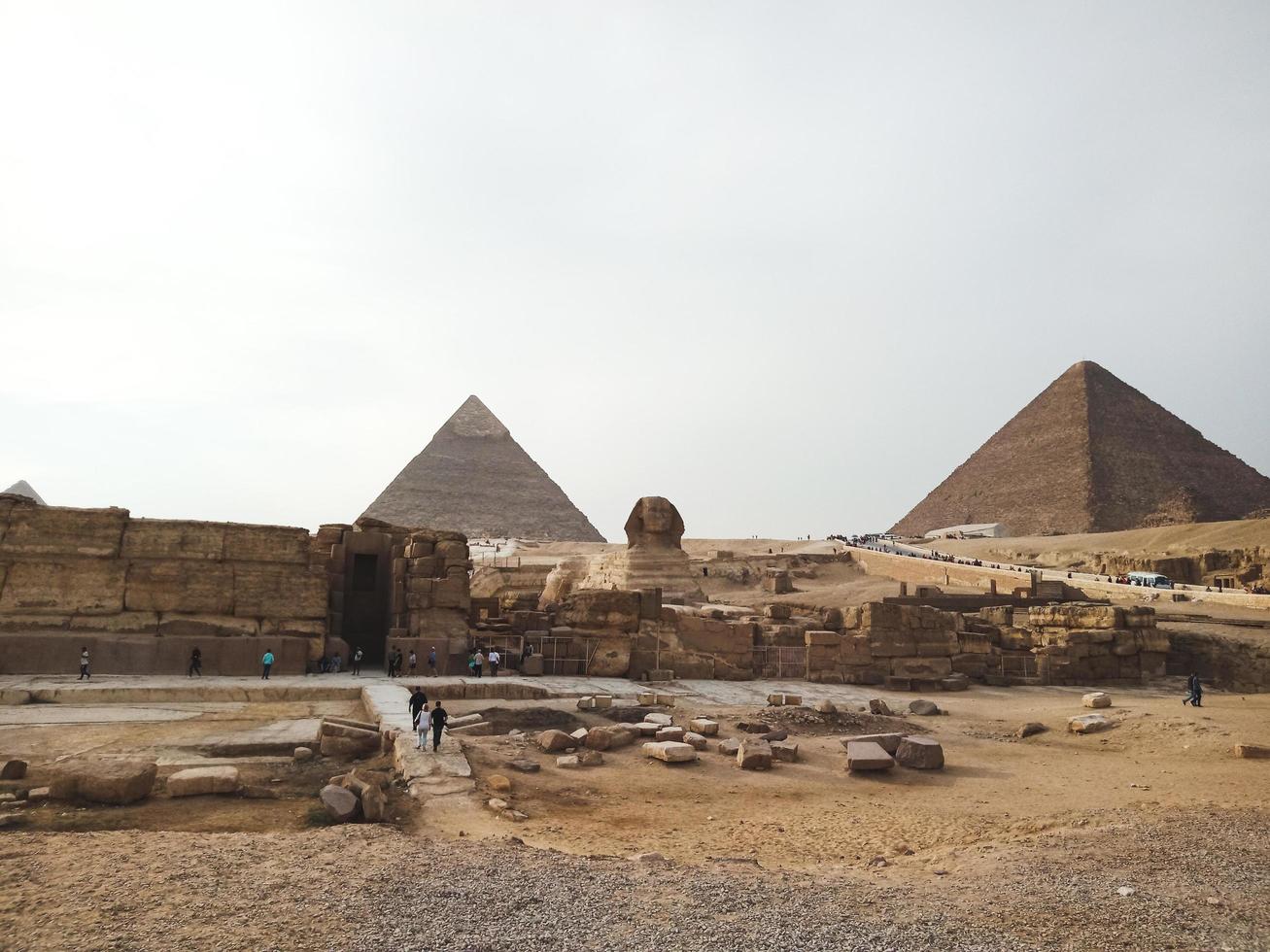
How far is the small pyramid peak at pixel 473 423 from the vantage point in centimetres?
9238

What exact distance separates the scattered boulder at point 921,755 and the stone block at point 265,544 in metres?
8.03

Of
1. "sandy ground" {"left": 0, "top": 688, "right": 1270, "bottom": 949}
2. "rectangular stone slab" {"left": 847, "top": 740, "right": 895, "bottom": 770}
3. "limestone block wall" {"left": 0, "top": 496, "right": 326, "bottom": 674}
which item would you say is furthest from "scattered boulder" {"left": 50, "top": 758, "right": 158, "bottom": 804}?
"limestone block wall" {"left": 0, "top": 496, "right": 326, "bottom": 674}

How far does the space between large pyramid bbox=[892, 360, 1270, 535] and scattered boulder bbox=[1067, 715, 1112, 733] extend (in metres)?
68.6

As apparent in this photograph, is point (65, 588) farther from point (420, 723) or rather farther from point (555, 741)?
point (555, 741)

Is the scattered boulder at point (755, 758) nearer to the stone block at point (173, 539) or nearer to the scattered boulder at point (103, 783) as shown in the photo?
the scattered boulder at point (103, 783)

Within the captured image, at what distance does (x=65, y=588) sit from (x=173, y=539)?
4.17ft

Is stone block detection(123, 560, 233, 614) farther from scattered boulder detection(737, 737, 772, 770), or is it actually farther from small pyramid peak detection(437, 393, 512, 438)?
small pyramid peak detection(437, 393, 512, 438)

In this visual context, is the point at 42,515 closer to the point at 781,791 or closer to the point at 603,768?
the point at 603,768

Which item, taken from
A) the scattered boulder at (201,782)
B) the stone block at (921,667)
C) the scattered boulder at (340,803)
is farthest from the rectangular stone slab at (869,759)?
the stone block at (921,667)

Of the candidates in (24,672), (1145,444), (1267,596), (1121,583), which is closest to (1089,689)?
(1267,596)

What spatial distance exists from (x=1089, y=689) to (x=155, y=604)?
42.4ft

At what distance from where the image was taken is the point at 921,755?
20.4 feet

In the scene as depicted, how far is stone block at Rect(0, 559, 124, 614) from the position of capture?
949cm

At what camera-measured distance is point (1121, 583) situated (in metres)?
25.3
